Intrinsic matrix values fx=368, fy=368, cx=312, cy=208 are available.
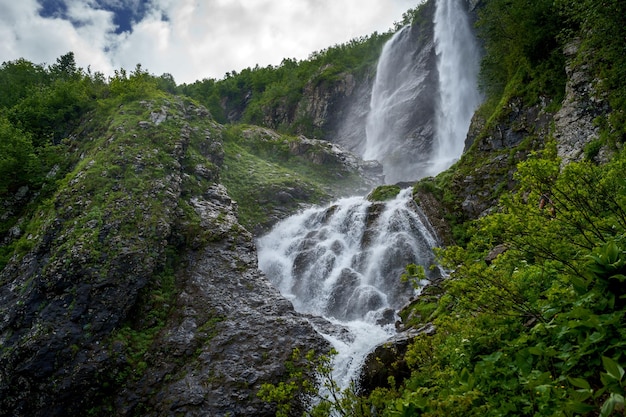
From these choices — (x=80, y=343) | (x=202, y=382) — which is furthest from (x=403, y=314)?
(x=80, y=343)

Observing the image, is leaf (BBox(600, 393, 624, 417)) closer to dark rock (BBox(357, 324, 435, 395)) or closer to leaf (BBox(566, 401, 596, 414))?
leaf (BBox(566, 401, 596, 414))

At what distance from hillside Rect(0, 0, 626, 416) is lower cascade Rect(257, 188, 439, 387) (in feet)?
4.67

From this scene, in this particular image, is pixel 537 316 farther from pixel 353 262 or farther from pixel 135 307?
pixel 353 262

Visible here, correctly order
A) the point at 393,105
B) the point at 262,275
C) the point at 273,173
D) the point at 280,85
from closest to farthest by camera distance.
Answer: the point at 262,275
the point at 273,173
the point at 393,105
the point at 280,85

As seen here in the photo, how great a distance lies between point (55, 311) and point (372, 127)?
4101cm

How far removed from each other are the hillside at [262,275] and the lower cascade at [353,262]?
4.67 feet

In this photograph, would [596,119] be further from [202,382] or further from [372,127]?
[372,127]

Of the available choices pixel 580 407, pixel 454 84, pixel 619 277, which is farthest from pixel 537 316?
pixel 454 84

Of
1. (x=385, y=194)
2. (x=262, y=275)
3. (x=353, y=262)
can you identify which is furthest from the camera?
(x=385, y=194)

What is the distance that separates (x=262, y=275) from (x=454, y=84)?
33943 mm

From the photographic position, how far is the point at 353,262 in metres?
18.8

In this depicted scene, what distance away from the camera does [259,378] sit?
1114 cm

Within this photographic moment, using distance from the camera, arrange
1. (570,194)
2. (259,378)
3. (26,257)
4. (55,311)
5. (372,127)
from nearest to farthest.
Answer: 1. (570,194)
2. (259,378)
3. (55,311)
4. (26,257)
5. (372,127)

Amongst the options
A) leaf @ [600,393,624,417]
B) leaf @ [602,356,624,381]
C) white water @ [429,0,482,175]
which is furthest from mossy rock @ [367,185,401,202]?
leaf @ [600,393,624,417]
